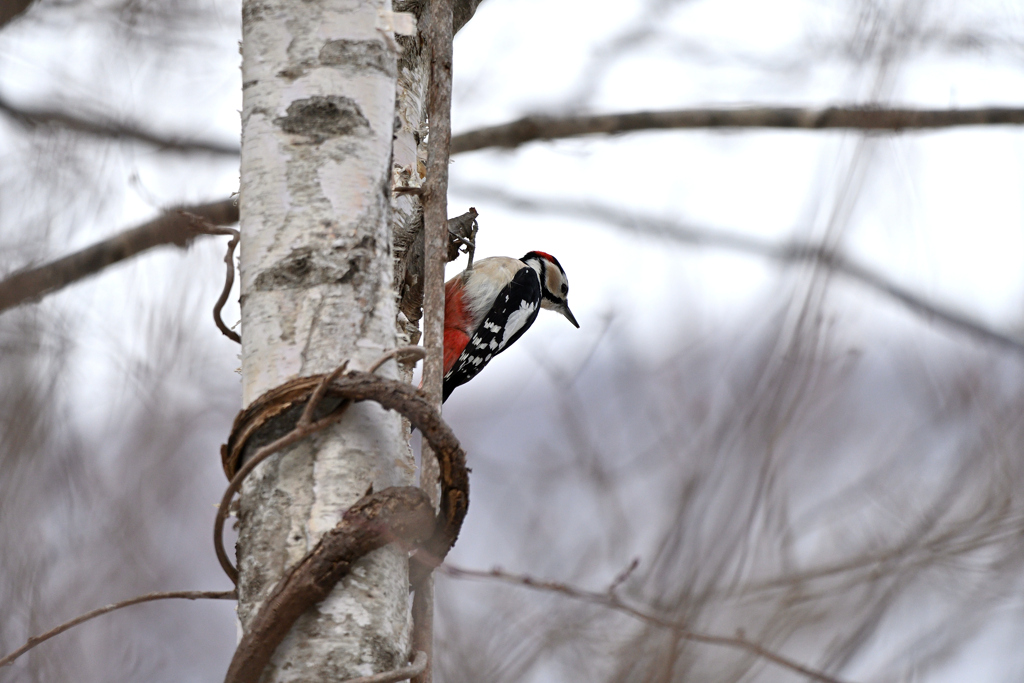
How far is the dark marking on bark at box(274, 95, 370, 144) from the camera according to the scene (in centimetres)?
150

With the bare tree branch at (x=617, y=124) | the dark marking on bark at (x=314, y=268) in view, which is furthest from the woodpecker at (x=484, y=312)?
the dark marking on bark at (x=314, y=268)

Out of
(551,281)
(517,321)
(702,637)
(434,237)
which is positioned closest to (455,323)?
(517,321)

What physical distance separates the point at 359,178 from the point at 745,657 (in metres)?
1.00

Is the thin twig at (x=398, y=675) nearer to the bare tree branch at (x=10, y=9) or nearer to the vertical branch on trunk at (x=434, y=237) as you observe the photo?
the vertical branch on trunk at (x=434, y=237)

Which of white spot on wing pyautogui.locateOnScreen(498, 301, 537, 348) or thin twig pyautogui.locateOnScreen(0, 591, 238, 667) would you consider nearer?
thin twig pyautogui.locateOnScreen(0, 591, 238, 667)

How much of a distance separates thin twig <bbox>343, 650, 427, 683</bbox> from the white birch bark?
18 millimetres

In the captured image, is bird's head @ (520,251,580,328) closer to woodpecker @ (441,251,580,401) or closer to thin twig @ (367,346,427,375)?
woodpecker @ (441,251,580,401)

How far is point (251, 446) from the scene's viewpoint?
1.40m

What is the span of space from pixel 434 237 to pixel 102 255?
1196 millimetres

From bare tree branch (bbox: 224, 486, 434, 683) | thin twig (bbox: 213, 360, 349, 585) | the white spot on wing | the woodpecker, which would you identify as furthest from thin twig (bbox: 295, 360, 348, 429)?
the white spot on wing

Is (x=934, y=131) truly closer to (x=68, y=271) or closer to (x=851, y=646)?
(x=851, y=646)

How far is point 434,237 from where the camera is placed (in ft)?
6.09

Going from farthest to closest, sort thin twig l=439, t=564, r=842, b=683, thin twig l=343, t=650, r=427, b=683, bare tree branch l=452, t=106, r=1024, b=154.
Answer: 1. bare tree branch l=452, t=106, r=1024, b=154
2. thin twig l=343, t=650, r=427, b=683
3. thin twig l=439, t=564, r=842, b=683

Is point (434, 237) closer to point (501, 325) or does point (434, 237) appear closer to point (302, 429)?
point (302, 429)
